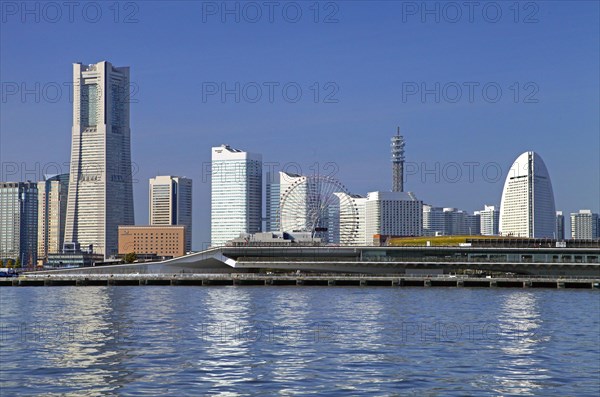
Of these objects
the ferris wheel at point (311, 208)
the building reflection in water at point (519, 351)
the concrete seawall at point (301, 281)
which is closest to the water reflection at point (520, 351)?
the building reflection in water at point (519, 351)

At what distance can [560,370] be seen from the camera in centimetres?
4053

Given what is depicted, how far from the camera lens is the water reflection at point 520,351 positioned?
122ft

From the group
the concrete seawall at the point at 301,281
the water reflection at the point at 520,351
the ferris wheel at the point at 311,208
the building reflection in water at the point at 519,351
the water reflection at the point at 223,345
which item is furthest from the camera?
Result: the ferris wheel at the point at 311,208

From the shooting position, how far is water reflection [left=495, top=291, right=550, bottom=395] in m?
37.1

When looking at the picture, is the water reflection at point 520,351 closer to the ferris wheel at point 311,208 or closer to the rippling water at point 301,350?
the rippling water at point 301,350

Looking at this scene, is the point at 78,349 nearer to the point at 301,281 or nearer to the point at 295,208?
the point at 301,281

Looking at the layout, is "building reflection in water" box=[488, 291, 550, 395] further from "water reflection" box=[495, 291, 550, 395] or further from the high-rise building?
the high-rise building

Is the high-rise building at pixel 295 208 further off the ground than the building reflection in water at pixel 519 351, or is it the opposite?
the high-rise building at pixel 295 208

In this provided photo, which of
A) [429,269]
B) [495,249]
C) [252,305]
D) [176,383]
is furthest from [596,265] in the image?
[176,383]

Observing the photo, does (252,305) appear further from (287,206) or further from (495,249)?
(287,206)

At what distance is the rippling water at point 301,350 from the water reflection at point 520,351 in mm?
69

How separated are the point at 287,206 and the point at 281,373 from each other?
455ft

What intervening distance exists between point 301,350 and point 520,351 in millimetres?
10769

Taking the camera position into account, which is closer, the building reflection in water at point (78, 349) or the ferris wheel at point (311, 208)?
the building reflection in water at point (78, 349)
